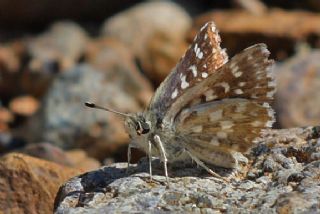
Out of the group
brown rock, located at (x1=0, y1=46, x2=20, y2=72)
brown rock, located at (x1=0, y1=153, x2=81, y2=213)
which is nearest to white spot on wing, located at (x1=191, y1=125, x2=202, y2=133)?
brown rock, located at (x1=0, y1=153, x2=81, y2=213)

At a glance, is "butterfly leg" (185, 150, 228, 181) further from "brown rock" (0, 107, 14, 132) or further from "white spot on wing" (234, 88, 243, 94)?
"brown rock" (0, 107, 14, 132)

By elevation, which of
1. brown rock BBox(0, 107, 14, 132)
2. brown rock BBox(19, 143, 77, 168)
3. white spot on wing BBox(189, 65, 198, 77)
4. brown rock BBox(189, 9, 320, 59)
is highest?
brown rock BBox(189, 9, 320, 59)

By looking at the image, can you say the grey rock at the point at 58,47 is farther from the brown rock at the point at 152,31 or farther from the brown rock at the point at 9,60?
the brown rock at the point at 152,31

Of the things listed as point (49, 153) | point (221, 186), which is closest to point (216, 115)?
point (221, 186)

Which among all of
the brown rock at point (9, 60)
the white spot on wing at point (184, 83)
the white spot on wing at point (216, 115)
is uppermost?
the brown rock at point (9, 60)

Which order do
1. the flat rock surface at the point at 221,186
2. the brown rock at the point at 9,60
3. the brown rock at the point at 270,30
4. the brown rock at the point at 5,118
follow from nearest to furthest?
the flat rock surface at the point at 221,186 → the brown rock at the point at 5,118 → the brown rock at the point at 270,30 → the brown rock at the point at 9,60

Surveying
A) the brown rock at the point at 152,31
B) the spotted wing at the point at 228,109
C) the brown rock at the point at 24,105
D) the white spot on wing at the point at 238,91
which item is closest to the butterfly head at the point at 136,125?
the spotted wing at the point at 228,109

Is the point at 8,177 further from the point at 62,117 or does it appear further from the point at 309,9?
the point at 309,9
